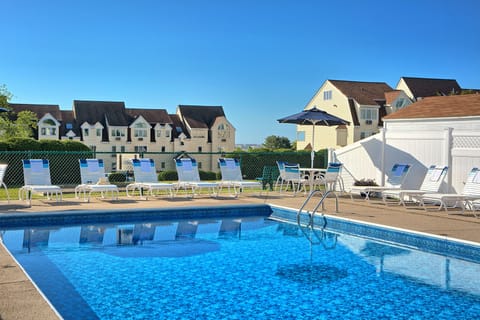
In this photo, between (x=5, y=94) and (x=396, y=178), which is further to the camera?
(x=5, y=94)

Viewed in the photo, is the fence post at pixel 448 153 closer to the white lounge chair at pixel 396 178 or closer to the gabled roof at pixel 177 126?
the white lounge chair at pixel 396 178

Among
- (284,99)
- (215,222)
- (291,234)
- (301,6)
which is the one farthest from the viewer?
(284,99)

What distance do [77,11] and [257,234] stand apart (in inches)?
692

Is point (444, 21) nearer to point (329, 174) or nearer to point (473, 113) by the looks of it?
point (473, 113)

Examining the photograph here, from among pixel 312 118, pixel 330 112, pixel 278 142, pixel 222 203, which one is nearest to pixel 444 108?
pixel 312 118

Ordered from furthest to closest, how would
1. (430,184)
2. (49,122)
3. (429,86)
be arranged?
(49,122) < (429,86) < (430,184)

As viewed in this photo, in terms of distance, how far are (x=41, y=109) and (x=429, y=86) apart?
42.0 meters

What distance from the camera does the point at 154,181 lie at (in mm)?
13148

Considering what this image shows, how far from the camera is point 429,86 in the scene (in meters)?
54.2

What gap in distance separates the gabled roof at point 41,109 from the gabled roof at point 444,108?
173ft

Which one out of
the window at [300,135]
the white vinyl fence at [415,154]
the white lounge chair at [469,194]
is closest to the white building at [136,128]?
the window at [300,135]

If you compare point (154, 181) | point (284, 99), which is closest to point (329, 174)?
point (154, 181)

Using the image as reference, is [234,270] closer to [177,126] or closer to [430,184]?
[430,184]

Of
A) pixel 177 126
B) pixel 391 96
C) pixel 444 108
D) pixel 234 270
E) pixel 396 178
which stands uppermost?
pixel 391 96
